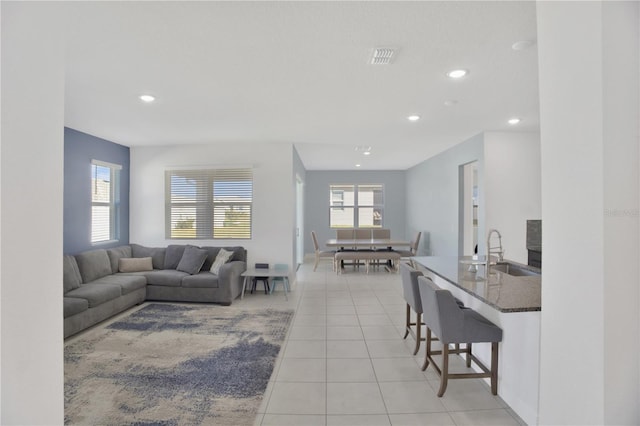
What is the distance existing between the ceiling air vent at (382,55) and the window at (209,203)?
12.2 feet

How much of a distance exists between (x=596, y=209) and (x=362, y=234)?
8.35 meters

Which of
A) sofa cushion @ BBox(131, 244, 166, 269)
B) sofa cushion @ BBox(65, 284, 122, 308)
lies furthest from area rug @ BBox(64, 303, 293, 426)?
sofa cushion @ BBox(131, 244, 166, 269)

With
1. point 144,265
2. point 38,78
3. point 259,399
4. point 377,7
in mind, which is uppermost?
point 377,7

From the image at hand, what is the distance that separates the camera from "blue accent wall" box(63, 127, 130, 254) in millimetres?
4523

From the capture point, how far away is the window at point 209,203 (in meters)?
5.80

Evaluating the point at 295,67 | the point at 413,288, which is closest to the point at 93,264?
the point at 295,67

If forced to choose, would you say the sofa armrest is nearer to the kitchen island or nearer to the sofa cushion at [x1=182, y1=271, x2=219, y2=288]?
the sofa cushion at [x1=182, y1=271, x2=219, y2=288]

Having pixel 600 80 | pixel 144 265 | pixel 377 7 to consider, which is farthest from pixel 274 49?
pixel 144 265

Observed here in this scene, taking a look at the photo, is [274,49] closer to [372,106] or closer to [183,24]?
[183,24]

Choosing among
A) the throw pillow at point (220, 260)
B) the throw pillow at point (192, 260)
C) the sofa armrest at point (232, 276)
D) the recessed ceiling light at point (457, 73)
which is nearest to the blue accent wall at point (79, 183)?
the throw pillow at point (192, 260)

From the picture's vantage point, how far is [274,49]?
92.7 inches

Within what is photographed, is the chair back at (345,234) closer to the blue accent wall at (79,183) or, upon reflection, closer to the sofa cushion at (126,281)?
the sofa cushion at (126,281)

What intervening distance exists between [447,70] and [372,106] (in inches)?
41.8

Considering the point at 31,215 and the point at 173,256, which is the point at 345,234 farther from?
the point at 31,215
